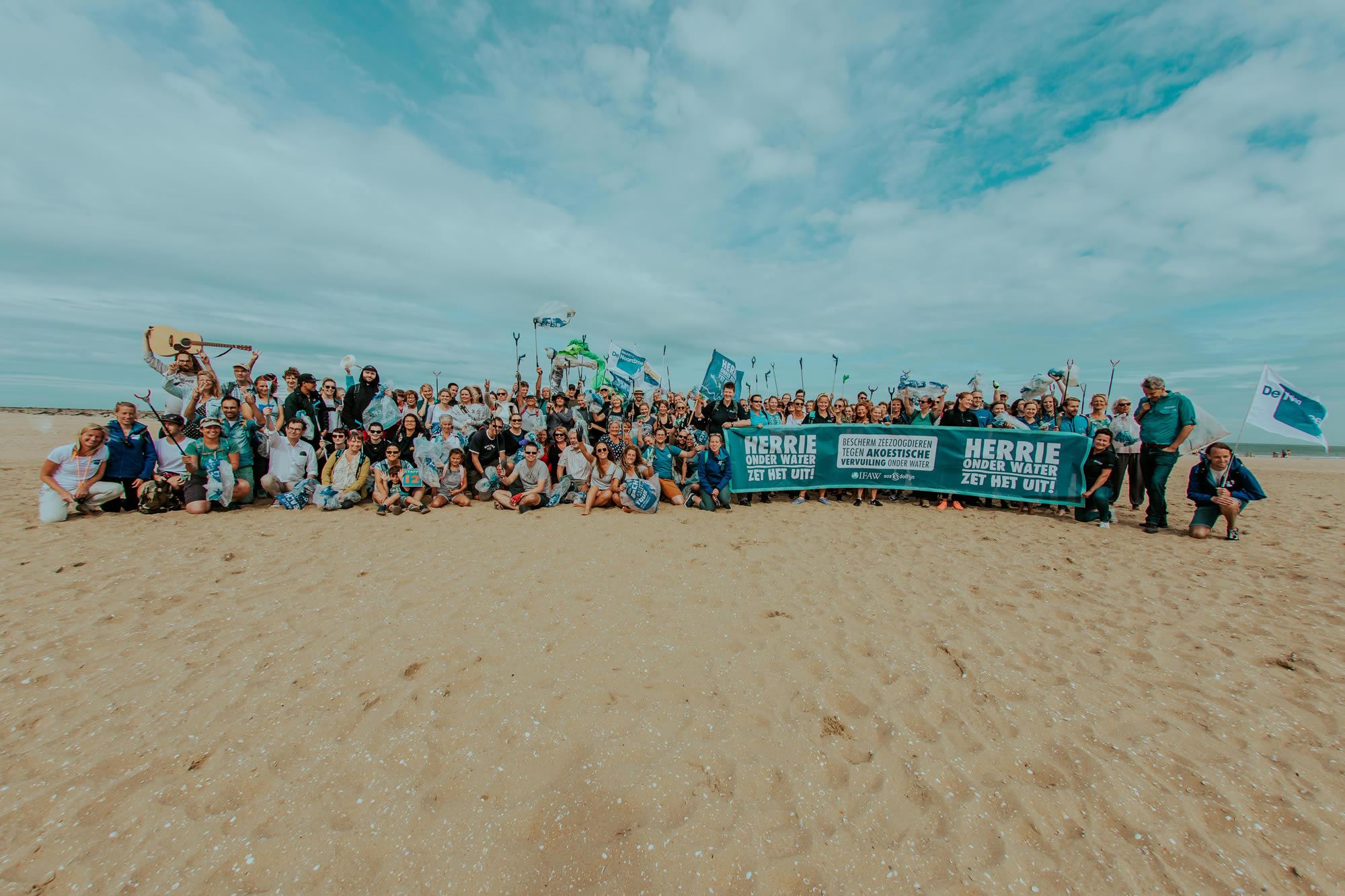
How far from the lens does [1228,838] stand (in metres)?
2.15

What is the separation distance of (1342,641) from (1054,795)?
144 inches

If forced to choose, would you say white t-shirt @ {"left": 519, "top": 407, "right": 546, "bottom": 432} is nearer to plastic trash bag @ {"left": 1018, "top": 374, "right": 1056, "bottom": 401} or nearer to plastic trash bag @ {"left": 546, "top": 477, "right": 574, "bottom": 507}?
plastic trash bag @ {"left": 546, "top": 477, "right": 574, "bottom": 507}

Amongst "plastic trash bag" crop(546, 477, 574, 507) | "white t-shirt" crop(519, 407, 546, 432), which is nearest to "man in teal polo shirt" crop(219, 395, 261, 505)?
"white t-shirt" crop(519, 407, 546, 432)

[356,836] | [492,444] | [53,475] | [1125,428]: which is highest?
[1125,428]

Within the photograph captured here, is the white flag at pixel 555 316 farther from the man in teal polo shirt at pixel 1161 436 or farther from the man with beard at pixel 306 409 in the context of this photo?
the man in teal polo shirt at pixel 1161 436

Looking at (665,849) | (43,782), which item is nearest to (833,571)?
(665,849)

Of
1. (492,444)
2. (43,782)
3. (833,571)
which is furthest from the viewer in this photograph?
(492,444)

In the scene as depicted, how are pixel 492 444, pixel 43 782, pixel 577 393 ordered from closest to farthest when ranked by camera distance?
pixel 43 782 → pixel 492 444 → pixel 577 393

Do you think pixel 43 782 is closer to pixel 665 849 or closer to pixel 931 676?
pixel 665 849

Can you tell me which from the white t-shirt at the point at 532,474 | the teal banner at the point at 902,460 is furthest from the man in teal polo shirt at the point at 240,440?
the teal banner at the point at 902,460

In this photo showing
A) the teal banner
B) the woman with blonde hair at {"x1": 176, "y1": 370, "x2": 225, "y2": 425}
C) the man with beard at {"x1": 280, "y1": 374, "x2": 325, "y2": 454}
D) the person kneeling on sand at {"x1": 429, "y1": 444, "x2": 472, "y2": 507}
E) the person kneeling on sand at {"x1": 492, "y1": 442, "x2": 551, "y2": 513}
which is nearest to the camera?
the woman with blonde hair at {"x1": 176, "y1": 370, "x2": 225, "y2": 425}

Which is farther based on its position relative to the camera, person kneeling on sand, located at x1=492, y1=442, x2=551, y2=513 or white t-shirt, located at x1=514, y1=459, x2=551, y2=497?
white t-shirt, located at x1=514, y1=459, x2=551, y2=497

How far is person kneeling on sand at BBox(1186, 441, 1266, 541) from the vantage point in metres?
6.43

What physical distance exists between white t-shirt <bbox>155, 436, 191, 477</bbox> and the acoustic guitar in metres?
1.45
